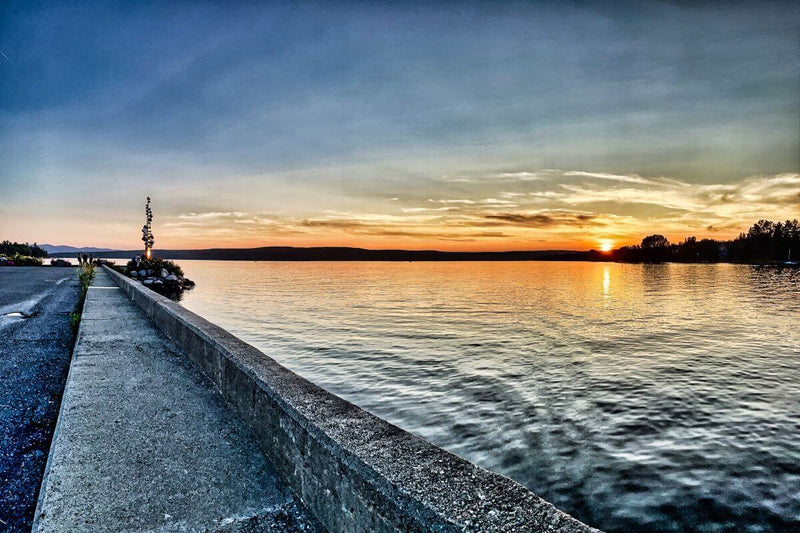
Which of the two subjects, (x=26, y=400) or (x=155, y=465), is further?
(x=26, y=400)

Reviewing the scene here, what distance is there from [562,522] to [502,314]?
21.3 meters

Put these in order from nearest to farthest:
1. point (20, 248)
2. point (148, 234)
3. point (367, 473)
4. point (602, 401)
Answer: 1. point (367, 473)
2. point (602, 401)
3. point (148, 234)
4. point (20, 248)

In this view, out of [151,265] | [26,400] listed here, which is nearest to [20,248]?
[151,265]

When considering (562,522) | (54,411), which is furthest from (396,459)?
(54,411)

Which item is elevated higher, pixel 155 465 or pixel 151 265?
pixel 151 265

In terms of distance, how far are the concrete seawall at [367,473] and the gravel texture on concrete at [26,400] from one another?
139 centimetres

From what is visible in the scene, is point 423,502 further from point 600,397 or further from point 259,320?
point 259,320

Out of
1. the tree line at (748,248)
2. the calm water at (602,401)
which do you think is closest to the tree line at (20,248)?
the calm water at (602,401)

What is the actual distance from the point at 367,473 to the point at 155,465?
163 cm

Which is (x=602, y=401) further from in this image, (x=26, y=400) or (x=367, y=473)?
(x=26, y=400)

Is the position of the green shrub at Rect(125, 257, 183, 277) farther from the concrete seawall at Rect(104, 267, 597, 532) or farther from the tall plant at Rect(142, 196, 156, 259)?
the concrete seawall at Rect(104, 267, 597, 532)

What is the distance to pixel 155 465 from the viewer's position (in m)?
2.73

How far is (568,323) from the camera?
19438mm

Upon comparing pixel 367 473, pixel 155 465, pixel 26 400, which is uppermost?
pixel 367 473
